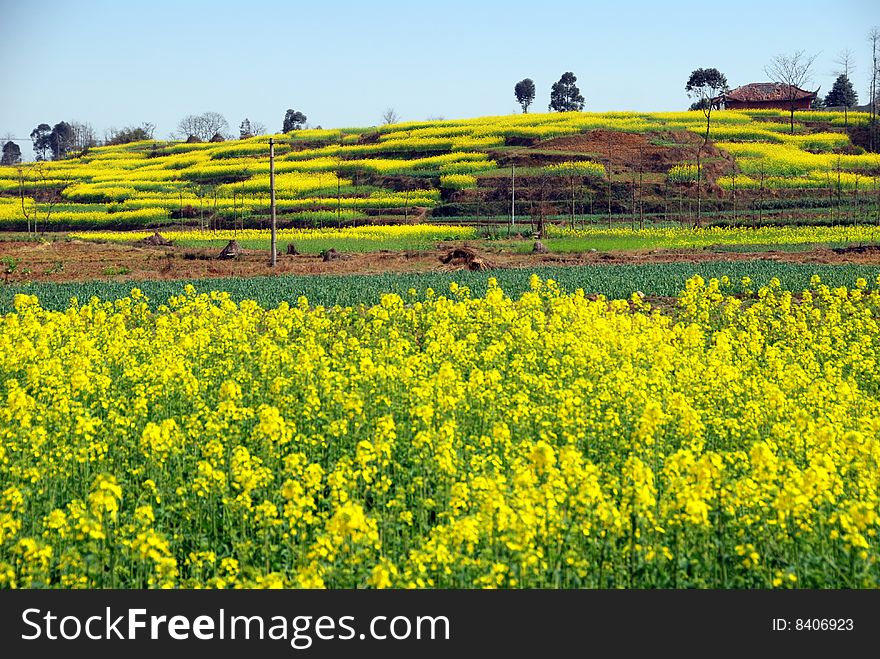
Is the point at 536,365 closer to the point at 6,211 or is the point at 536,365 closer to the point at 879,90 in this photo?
the point at 6,211

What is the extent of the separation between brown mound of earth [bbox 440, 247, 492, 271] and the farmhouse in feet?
221

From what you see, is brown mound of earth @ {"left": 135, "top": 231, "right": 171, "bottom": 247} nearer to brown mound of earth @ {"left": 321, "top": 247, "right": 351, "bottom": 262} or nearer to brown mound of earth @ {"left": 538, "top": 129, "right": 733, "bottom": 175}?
brown mound of earth @ {"left": 321, "top": 247, "right": 351, "bottom": 262}

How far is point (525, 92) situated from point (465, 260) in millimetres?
102084

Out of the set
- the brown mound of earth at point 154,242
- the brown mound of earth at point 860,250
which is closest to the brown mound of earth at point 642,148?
the brown mound of earth at point 860,250

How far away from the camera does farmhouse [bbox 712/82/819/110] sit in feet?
308

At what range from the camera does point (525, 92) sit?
5064 inches

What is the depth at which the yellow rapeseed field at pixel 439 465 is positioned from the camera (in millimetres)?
6395

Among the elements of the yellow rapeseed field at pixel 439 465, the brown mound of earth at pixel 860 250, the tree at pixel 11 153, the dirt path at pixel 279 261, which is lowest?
the yellow rapeseed field at pixel 439 465

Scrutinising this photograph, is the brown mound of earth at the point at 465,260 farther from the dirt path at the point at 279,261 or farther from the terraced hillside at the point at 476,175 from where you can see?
the terraced hillside at the point at 476,175

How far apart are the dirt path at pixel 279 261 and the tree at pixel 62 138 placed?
12783 cm

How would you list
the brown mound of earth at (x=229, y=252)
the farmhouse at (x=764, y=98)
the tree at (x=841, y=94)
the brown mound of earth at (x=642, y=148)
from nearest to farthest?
the brown mound of earth at (x=229, y=252) < the brown mound of earth at (x=642, y=148) < the farmhouse at (x=764, y=98) < the tree at (x=841, y=94)

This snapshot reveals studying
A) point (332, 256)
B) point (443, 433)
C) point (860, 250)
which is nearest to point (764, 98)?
point (860, 250)

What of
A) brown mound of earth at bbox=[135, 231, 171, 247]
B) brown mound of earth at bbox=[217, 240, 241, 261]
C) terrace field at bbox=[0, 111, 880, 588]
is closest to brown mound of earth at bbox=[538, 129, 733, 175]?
brown mound of earth at bbox=[135, 231, 171, 247]

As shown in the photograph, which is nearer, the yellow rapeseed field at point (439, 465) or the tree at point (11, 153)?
the yellow rapeseed field at point (439, 465)
